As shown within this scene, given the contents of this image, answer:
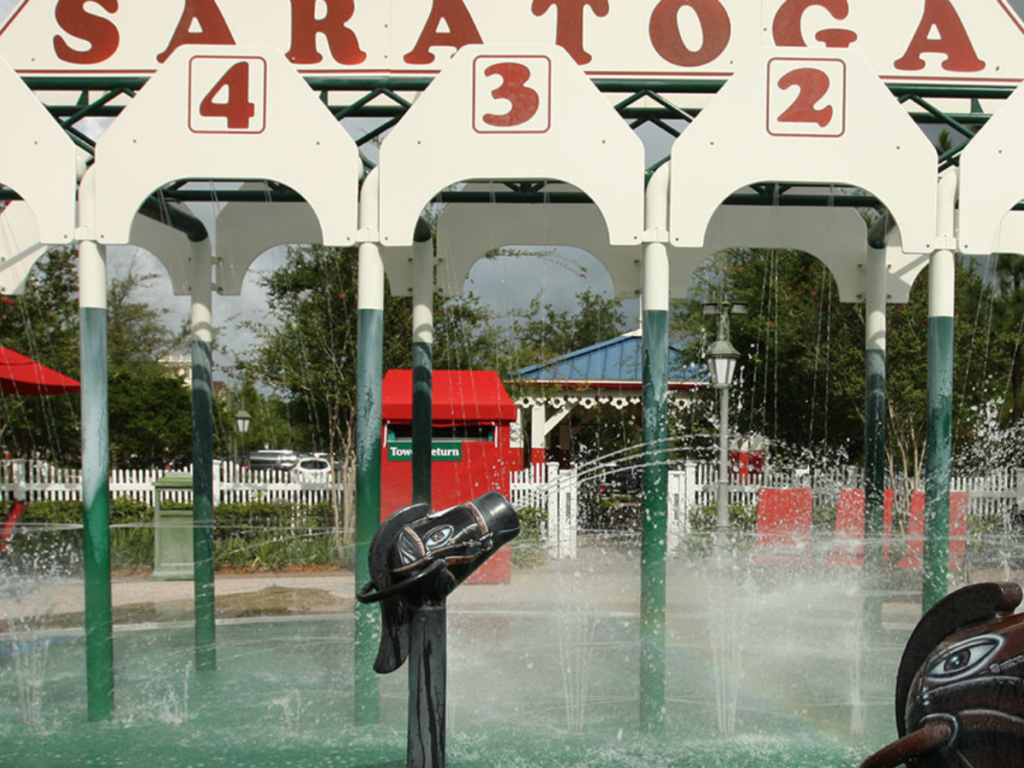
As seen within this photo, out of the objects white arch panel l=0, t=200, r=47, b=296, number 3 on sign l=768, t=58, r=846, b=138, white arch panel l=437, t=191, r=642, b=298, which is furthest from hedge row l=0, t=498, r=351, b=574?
number 3 on sign l=768, t=58, r=846, b=138

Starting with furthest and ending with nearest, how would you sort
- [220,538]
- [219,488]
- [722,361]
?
[219,488], [220,538], [722,361]

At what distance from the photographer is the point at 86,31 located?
6.90 m

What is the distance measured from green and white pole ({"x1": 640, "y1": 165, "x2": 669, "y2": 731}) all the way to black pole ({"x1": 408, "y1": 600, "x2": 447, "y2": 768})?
7.59ft

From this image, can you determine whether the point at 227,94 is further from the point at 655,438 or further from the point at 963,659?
the point at 963,659

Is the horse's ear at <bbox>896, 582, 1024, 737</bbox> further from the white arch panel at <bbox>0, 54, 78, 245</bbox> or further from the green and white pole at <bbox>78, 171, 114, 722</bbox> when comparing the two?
the white arch panel at <bbox>0, 54, 78, 245</bbox>

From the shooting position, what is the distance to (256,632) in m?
8.50

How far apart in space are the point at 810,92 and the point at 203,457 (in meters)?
5.09

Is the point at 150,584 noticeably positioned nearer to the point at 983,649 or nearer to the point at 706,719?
the point at 706,719

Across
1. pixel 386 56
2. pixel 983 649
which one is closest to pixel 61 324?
pixel 386 56

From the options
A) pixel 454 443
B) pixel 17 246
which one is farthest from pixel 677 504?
pixel 17 246

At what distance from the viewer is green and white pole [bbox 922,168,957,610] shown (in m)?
5.68

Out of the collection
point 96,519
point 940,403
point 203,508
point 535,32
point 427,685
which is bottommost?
point 427,685

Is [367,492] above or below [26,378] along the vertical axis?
below

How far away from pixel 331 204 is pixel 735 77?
246cm
